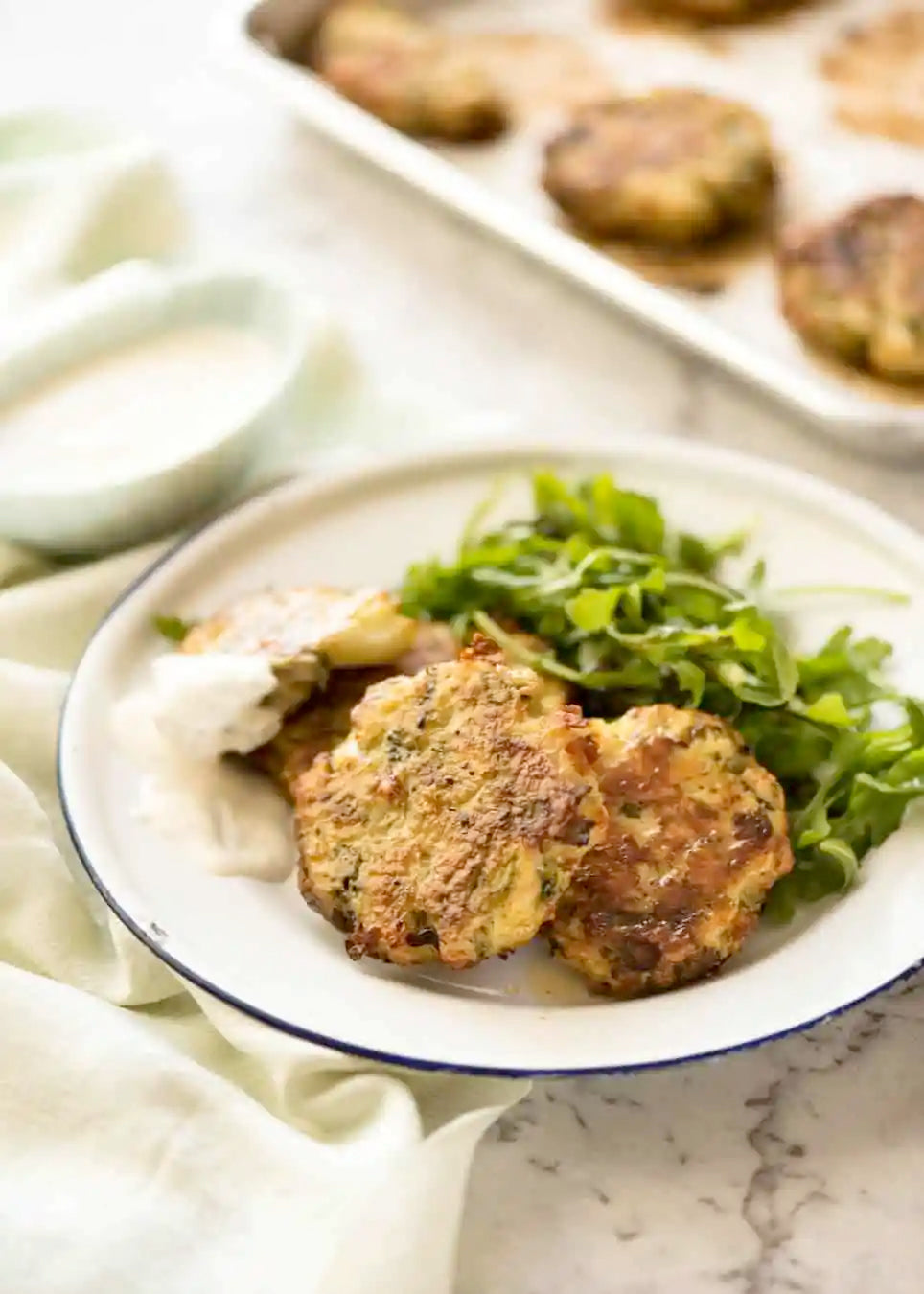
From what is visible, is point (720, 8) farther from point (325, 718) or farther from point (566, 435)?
point (325, 718)

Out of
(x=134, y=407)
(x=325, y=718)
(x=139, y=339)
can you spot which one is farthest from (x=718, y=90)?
(x=325, y=718)

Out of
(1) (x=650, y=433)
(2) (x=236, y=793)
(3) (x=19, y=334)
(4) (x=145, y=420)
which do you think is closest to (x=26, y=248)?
(3) (x=19, y=334)

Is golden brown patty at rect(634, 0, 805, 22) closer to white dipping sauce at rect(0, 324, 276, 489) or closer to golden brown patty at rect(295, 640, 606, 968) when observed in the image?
white dipping sauce at rect(0, 324, 276, 489)

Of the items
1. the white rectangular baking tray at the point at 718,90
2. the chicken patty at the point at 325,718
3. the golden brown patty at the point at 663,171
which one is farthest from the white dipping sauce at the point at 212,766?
the golden brown patty at the point at 663,171

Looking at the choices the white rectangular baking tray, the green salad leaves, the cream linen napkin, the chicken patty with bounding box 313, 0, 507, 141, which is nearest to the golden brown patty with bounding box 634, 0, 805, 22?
the white rectangular baking tray

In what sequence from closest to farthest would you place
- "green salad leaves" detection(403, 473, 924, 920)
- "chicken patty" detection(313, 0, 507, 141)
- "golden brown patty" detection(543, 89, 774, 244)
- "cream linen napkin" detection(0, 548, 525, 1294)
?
"cream linen napkin" detection(0, 548, 525, 1294) → "green salad leaves" detection(403, 473, 924, 920) → "golden brown patty" detection(543, 89, 774, 244) → "chicken patty" detection(313, 0, 507, 141)

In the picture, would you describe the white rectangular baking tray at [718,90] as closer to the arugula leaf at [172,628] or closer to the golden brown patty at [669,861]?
the golden brown patty at [669,861]

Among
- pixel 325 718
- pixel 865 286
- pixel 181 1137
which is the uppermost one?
pixel 865 286
